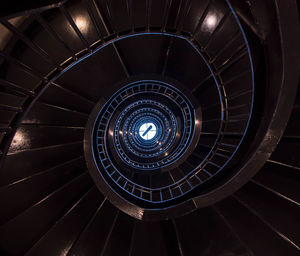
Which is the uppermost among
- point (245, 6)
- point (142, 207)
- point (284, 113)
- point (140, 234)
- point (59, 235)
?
point (245, 6)

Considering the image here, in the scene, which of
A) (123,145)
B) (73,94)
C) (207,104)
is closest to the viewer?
(73,94)

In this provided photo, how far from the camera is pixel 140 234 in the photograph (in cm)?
374

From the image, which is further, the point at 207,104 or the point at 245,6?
the point at 207,104

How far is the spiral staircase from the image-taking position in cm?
256

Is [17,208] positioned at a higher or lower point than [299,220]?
higher

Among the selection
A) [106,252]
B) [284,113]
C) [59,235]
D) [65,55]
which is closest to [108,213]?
[106,252]

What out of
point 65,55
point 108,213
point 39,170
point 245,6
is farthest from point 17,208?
point 245,6

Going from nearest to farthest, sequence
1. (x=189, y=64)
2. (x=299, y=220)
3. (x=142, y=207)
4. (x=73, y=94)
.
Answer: (x=299, y=220), (x=142, y=207), (x=73, y=94), (x=189, y=64)

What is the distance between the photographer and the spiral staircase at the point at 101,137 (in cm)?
256

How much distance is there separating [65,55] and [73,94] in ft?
4.02

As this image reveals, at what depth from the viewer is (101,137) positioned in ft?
16.9

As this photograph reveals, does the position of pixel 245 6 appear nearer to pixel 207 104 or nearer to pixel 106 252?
pixel 207 104

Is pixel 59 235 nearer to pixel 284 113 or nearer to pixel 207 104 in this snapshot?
pixel 284 113

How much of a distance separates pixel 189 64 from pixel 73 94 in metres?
3.30
